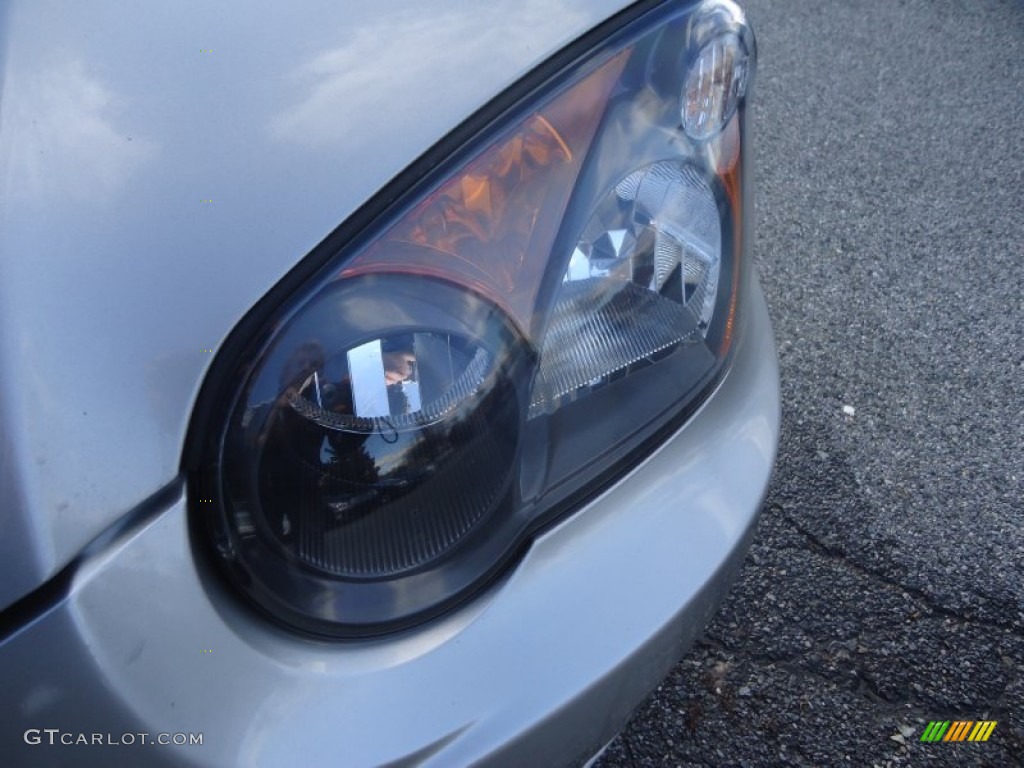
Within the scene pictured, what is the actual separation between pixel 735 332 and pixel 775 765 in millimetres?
930

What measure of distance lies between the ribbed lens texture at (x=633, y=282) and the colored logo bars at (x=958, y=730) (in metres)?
1.11

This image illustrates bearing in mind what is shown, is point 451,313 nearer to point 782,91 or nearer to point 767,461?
point 767,461

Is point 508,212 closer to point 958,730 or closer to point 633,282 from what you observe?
point 633,282

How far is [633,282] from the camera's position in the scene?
3.55 feet

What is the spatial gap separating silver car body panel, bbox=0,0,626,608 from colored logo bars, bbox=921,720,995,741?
150cm

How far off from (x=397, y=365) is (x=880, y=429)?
1799 millimetres

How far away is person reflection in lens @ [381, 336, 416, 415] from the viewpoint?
3.02 feet

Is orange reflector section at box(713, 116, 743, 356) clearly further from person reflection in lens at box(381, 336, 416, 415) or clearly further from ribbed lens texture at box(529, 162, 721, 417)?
person reflection in lens at box(381, 336, 416, 415)

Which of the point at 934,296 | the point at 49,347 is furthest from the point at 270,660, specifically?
the point at 934,296

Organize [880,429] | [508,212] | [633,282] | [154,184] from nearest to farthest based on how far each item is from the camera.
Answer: [154,184] < [508,212] < [633,282] < [880,429]

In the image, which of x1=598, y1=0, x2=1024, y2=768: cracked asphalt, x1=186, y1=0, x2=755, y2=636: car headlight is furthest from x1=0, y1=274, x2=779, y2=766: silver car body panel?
x1=598, y1=0, x2=1024, y2=768: cracked asphalt

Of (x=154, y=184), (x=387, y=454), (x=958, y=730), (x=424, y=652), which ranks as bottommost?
(x=958, y=730)

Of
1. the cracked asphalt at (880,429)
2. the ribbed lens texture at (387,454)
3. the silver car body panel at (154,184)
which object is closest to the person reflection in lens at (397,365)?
the ribbed lens texture at (387,454)

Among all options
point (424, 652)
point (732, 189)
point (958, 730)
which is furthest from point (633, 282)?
point (958, 730)
